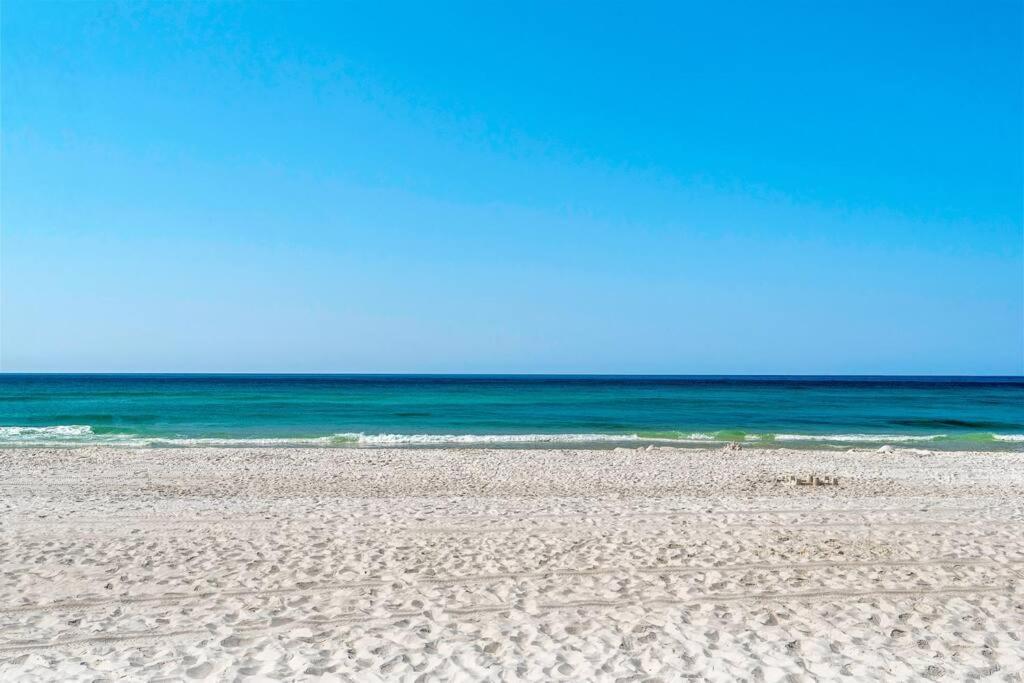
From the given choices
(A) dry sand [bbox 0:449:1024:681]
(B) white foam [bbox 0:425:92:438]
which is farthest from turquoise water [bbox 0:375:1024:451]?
(A) dry sand [bbox 0:449:1024:681]

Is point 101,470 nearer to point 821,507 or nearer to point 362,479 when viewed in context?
point 362,479

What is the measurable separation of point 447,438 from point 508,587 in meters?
20.5

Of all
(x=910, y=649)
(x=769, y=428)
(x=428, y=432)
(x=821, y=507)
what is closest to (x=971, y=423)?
(x=769, y=428)

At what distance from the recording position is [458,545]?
29.8 feet

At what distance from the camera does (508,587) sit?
7.52 m

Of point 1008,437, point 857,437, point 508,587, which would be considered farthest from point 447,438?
point 1008,437

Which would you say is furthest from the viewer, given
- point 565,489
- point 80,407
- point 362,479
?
point 80,407

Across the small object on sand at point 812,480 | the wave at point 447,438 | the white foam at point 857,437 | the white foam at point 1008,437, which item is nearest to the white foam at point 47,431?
the wave at point 447,438

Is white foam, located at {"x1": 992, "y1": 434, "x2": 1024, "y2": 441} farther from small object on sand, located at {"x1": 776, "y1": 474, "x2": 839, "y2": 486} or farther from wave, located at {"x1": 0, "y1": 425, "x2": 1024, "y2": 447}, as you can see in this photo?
small object on sand, located at {"x1": 776, "y1": 474, "x2": 839, "y2": 486}

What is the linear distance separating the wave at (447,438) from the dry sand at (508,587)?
12.7 metres

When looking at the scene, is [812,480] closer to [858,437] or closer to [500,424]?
[858,437]

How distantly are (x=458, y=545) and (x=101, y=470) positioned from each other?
12913 millimetres

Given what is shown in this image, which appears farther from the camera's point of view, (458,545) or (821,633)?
(458,545)

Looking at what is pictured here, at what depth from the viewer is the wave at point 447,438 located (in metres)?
26.0
